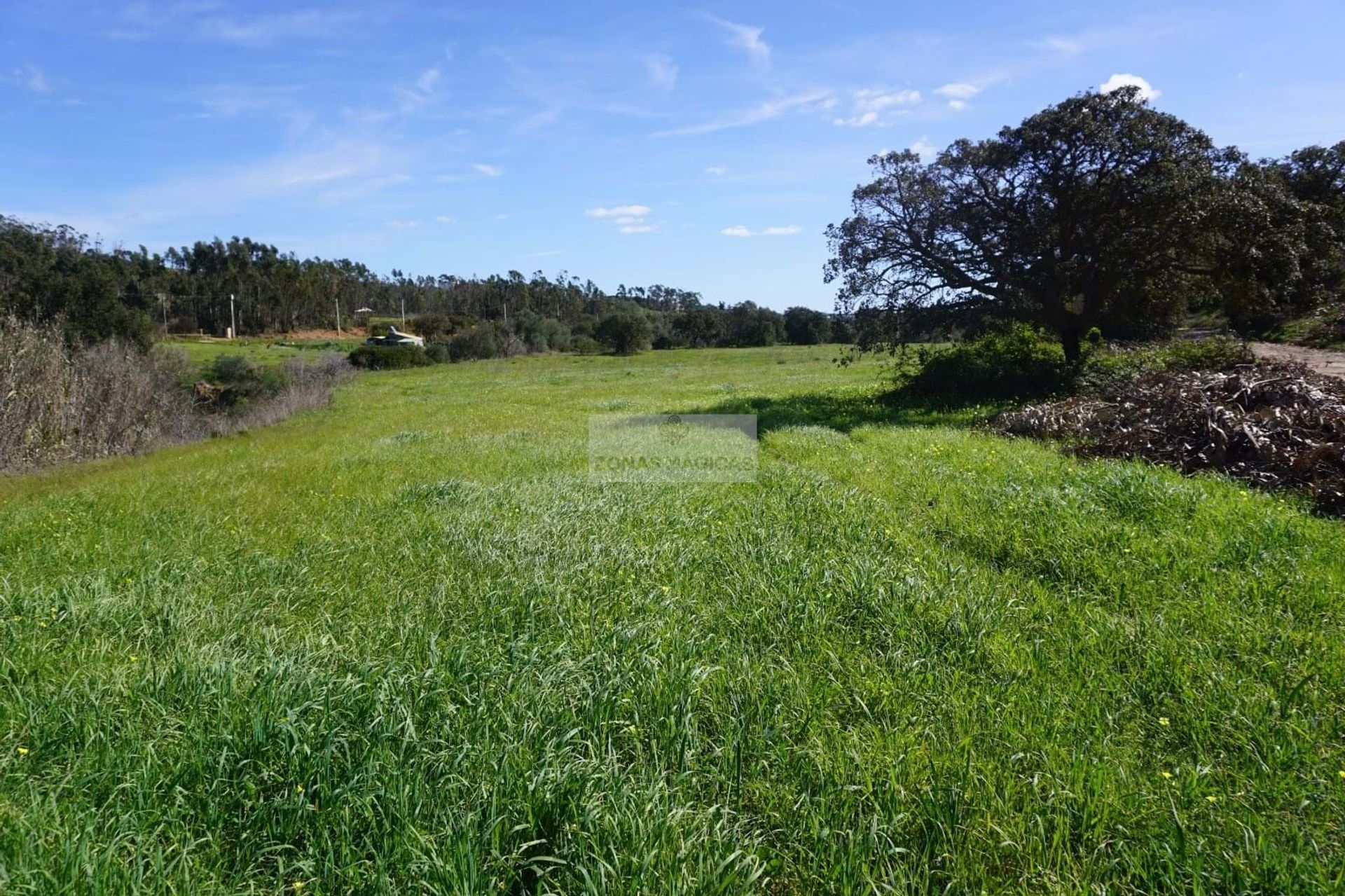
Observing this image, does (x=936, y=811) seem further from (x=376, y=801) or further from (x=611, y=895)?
(x=376, y=801)

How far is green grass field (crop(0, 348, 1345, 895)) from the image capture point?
2252 mm

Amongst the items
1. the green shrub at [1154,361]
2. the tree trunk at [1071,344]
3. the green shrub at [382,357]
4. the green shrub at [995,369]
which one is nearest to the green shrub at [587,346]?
the green shrub at [382,357]

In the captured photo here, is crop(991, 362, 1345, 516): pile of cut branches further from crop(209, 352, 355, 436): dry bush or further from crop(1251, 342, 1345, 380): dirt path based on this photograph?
crop(209, 352, 355, 436): dry bush

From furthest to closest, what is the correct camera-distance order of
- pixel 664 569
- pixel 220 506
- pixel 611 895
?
pixel 220 506, pixel 664 569, pixel 611 895

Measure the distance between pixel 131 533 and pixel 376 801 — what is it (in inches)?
203

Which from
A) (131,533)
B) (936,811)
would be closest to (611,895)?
(936,811)

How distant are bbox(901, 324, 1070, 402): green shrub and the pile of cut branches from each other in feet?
12.6

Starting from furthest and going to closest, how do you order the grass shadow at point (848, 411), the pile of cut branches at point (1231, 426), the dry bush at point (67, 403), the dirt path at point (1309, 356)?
1. the grass shadow at point (848, 411)
2. the dry bush at point (67, 403)
3. the dirt path at point (1309, 356)
4. the pile of cut branches at point (1231, 426)

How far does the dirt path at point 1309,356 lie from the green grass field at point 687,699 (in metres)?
8.86

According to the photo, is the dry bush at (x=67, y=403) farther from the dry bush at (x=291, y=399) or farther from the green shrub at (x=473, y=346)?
the green shrub at (x=473, y=346)

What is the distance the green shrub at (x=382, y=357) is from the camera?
147ft

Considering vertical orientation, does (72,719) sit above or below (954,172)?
below

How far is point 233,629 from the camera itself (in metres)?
4.00

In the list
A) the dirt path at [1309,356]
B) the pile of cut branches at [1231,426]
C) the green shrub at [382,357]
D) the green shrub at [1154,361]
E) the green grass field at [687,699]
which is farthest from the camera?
the green shrub at [382,357]
